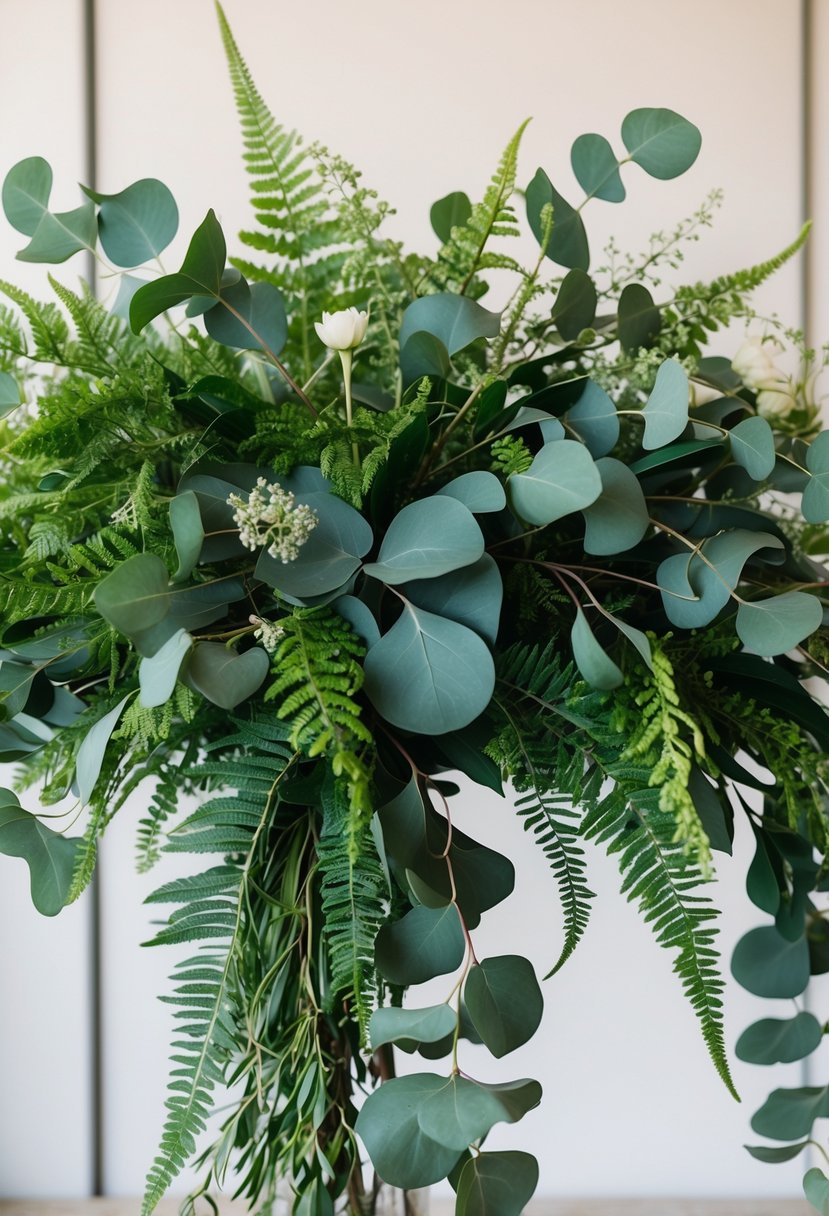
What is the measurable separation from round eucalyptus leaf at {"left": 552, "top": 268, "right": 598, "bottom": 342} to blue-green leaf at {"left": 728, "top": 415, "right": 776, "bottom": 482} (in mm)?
134

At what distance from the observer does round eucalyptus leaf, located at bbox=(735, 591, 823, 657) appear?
0.40 m

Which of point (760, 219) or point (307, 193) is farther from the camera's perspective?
point (760, 219)

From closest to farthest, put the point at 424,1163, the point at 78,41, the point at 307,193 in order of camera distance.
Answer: the point at 424,1163 → the point at 307,193 → the point at 78,41

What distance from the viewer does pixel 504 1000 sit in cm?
43

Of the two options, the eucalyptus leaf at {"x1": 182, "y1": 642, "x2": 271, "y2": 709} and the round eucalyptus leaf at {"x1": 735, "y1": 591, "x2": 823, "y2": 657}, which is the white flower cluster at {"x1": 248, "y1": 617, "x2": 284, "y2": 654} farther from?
the round eucalyptus leaf at {"x1": 735, "y1": 591, "x2": 823, "y2": 657}

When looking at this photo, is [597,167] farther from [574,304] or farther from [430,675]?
[430,675]

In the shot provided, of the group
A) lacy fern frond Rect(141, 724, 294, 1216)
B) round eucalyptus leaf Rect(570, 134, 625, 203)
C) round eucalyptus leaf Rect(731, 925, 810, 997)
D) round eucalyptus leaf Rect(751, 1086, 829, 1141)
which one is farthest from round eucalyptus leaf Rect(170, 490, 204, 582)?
round eucalyptus leaf Rect(751, 1086, 829, 1141)

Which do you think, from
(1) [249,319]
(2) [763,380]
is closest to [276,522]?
(1) [249,319]

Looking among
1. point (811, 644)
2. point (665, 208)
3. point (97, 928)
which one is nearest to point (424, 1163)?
point (811, 644)

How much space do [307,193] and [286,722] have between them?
36 cm

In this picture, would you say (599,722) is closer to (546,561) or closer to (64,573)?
(546,561)

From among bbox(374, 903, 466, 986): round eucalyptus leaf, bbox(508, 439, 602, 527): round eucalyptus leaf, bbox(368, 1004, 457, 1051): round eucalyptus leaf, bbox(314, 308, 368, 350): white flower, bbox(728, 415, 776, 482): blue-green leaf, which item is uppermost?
bbox(314, 308, 368, 350): white flower

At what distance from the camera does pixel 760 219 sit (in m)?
0.83

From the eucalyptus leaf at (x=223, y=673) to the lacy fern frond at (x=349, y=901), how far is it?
0.25ft
